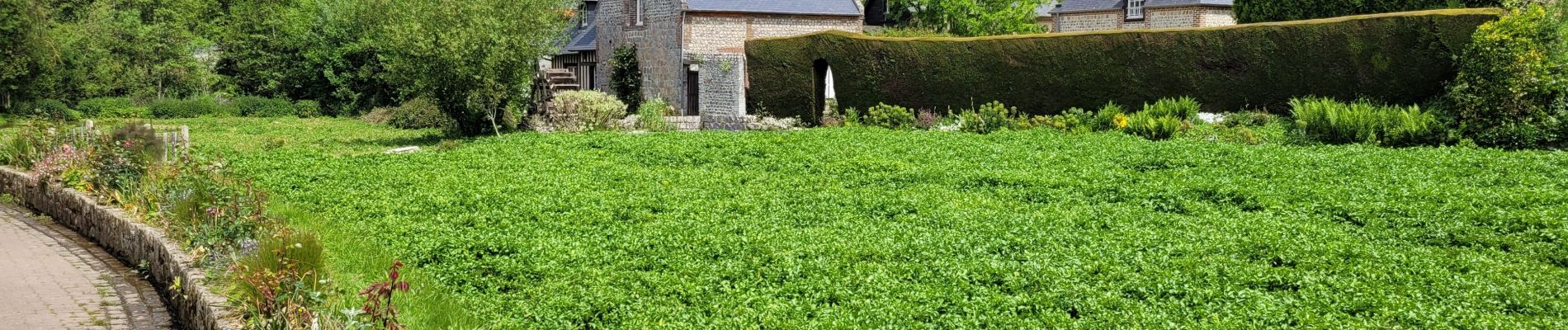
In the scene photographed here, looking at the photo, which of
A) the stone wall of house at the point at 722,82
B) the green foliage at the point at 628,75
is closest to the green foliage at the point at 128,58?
the green foliage at the point at 628,75

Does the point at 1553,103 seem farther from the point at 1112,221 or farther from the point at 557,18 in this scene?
the point at 557,18

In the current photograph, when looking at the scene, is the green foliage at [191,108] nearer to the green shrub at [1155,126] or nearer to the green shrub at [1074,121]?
the green shrub at [1074,121]

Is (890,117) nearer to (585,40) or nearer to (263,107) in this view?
(585,40)

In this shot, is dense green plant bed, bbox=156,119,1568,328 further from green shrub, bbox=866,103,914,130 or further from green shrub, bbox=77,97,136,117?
green shrub, bbox=77,97,136,117

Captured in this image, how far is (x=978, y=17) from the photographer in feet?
125

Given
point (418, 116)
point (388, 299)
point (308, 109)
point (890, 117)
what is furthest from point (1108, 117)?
point (308, 109)

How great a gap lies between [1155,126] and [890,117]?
242 inches

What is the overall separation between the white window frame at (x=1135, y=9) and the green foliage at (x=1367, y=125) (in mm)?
20559

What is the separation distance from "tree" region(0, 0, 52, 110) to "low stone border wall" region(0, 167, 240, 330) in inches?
860

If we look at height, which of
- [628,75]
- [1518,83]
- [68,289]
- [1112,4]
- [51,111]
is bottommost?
[68,289]

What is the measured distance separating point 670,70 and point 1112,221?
22803mm

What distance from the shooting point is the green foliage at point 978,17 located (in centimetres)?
3762

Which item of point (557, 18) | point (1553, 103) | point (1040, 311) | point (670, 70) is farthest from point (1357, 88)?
point (670, 70)

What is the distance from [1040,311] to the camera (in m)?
7.62
